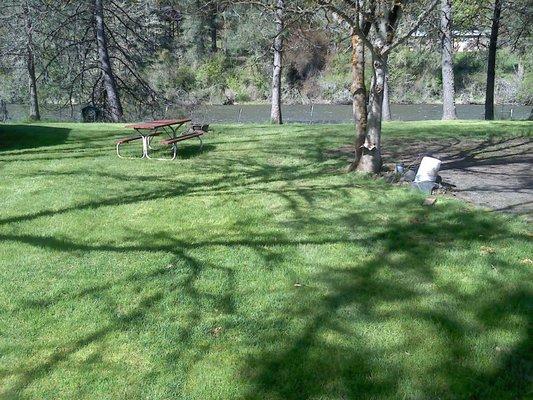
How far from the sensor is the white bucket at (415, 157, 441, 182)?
275 inches

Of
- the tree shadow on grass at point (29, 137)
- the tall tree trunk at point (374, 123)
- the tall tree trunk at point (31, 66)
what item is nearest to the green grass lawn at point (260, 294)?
the tall tree trunk at point (374, 123)

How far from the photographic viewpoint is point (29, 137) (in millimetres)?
13320

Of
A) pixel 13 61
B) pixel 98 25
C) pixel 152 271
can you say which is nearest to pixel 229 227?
pixel 152 271

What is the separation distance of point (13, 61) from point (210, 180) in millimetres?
20783

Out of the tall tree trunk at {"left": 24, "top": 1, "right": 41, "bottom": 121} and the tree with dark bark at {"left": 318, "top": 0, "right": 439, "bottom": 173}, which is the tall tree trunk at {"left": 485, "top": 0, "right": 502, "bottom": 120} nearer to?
the tree with dark bark at {"left": 318, "top": 0, "right": 439, "bottom": 173}

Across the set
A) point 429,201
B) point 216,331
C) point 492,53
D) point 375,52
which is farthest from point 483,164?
point 492,53

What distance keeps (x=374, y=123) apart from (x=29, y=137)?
8920 mm

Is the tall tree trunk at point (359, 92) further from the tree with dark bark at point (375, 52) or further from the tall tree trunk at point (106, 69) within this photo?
the tall tree trunk at point (106, 69)

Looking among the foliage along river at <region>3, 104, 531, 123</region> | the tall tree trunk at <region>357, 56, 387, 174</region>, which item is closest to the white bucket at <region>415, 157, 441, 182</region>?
the tall tree trunk at <region>357, 56, 387, 174</region>

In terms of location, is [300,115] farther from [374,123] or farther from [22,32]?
[374,123]

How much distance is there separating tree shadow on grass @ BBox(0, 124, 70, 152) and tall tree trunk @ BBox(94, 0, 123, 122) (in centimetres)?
718

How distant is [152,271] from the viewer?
4883mm

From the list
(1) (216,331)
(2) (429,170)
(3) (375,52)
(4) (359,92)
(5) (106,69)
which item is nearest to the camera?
(1) (216,331)

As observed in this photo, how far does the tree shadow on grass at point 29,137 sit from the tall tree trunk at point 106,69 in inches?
283
